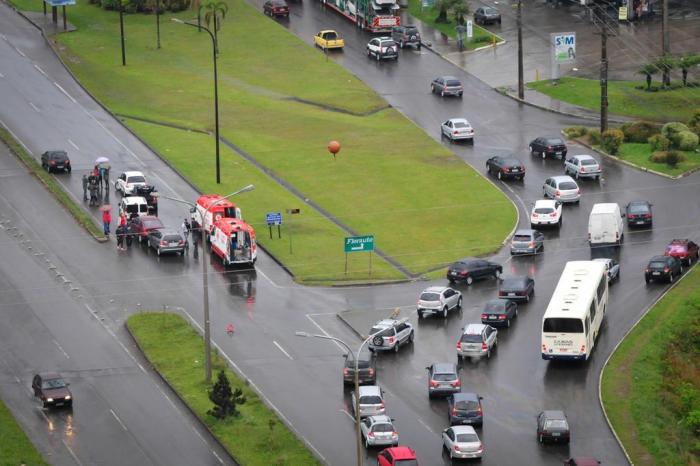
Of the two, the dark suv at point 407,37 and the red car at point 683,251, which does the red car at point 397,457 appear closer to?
the red car at point 683,251

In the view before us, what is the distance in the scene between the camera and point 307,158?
404 feet

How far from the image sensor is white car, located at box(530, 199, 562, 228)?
10606cm

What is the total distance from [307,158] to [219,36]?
37.8 meters

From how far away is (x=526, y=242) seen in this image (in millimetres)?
101562

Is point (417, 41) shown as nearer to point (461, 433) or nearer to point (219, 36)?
point (219, 36)

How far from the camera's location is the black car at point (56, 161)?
11738 cm

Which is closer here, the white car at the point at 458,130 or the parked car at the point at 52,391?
the parked car at the point at 52,391

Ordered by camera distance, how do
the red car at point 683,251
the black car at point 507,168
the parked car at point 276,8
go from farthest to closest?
the parked car at point 276,8 < the black car at point 507,168 < the red car at point 683,251

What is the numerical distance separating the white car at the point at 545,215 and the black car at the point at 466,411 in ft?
103

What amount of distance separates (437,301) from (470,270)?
647cm

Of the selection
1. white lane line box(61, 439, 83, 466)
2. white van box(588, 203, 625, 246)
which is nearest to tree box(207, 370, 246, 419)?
white lane line box(61, 439, 83, 466)

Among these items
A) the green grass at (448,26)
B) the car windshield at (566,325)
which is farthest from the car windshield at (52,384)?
the green grass at (448,26)

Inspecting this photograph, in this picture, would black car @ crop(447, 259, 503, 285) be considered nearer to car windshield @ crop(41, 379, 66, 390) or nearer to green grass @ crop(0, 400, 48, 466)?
car windshield @ crop(41, 379, 66, 390)

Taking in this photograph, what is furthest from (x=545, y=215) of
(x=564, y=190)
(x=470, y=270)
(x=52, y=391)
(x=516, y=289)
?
(x=52, y=391)
